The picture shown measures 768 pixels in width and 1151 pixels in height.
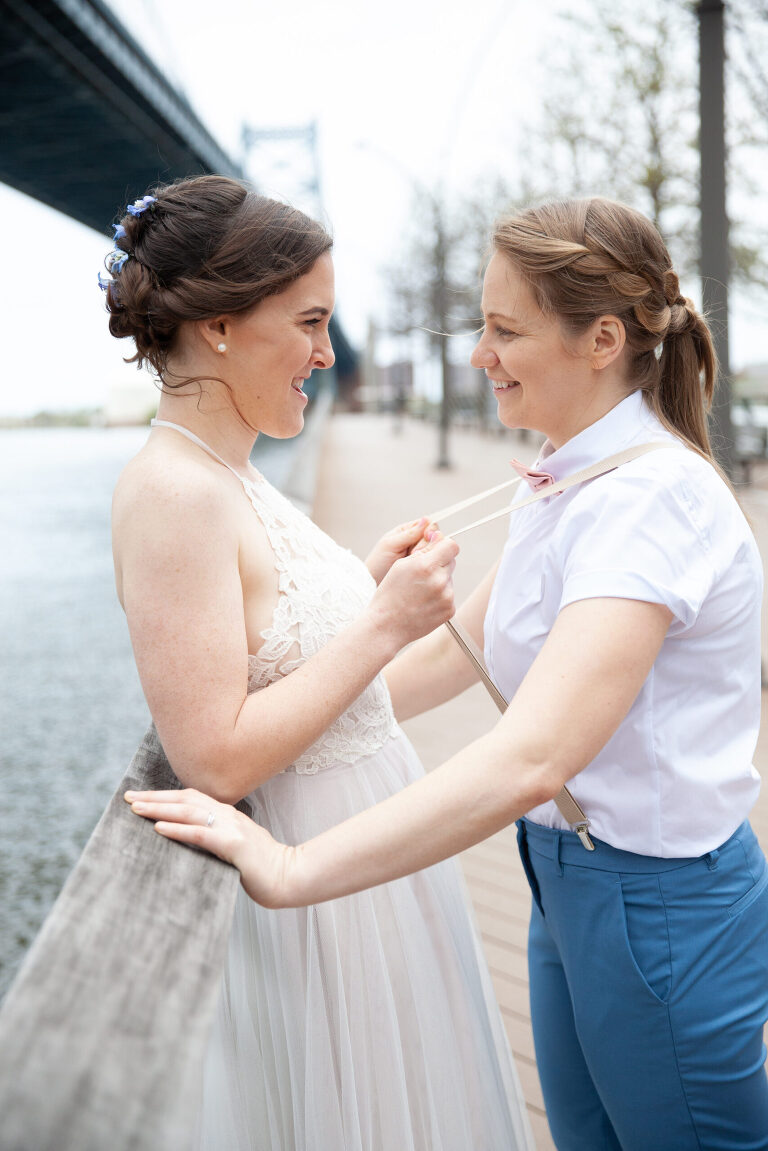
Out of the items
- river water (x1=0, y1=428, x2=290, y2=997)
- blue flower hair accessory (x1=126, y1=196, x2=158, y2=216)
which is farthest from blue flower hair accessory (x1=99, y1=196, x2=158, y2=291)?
river water (x1=0, y1=428, x2=290, y2=997)

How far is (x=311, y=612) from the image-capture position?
1.50m

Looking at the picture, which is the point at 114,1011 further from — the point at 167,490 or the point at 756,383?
the point at 756,383

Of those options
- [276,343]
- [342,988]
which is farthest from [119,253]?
[342,988]

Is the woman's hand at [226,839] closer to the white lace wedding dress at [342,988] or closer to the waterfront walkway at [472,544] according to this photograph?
the white lace wedding dress at [342,988]

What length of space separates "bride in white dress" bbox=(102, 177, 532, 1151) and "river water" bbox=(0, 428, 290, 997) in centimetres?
455

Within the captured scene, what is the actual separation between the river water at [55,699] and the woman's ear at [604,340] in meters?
5.19

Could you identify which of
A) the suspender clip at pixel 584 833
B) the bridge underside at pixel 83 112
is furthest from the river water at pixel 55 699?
the suspender clip at pixel 584 833

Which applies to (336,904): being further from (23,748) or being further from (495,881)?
(23,748)

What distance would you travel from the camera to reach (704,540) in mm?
1246

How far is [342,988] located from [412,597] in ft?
1.93

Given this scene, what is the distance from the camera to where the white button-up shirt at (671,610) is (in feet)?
3.96

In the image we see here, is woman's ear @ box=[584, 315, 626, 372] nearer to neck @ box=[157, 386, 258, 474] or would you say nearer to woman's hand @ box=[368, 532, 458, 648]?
woman's hand @ box=[368, 532, 458, 648]

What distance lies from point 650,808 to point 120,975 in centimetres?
78

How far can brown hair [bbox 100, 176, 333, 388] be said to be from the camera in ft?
4.72
